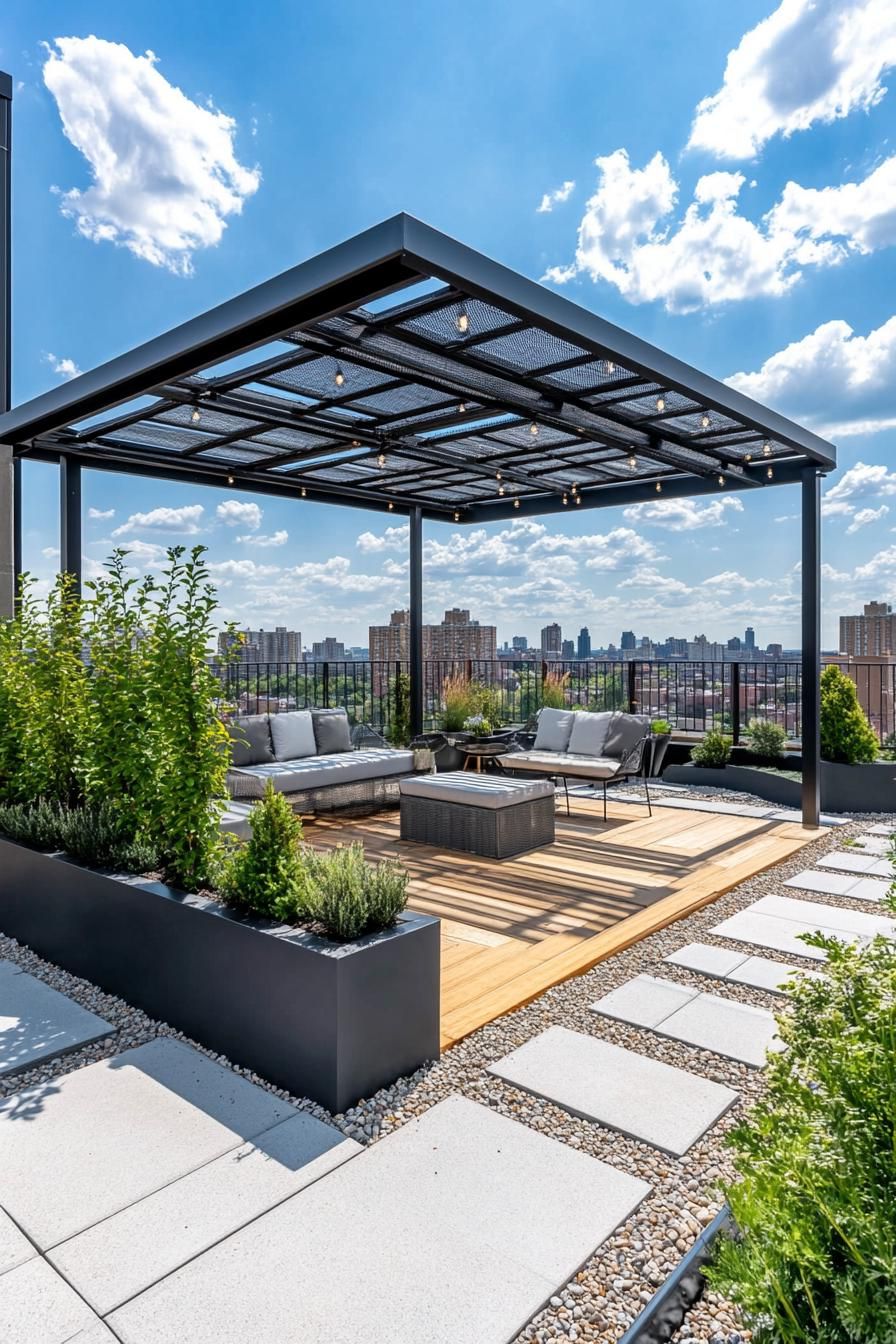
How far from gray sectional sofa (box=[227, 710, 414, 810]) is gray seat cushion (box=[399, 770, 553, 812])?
0.82 meters

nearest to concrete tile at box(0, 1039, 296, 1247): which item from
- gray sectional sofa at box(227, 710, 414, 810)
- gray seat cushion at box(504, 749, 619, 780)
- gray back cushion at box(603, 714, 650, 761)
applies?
gray sectional sofa at box(227, 710, 414, 810)

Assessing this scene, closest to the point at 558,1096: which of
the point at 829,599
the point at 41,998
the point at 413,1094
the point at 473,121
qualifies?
the point at 413,1094

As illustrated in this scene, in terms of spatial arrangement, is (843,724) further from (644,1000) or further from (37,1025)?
(37,1025)

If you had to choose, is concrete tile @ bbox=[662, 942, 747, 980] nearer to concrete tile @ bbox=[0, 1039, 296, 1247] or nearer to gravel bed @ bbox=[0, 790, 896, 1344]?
gravel bed @ bbox=[0, 790, 896, 1344]

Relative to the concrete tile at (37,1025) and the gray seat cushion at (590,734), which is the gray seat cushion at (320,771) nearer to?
the gray seat cushion at (590,734)

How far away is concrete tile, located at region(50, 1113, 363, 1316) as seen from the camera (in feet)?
5.77

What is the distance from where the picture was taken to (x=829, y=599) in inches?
259

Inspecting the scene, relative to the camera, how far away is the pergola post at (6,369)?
20.7ft

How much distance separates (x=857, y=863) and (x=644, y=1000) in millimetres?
2902

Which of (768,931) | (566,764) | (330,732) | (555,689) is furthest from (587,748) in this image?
(768,931)

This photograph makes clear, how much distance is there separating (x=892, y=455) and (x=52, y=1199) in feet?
31.0

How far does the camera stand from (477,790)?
558 cm

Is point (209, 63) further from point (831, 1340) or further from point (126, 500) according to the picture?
point (831, 1340)

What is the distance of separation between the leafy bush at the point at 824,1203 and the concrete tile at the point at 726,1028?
1.40 metres
